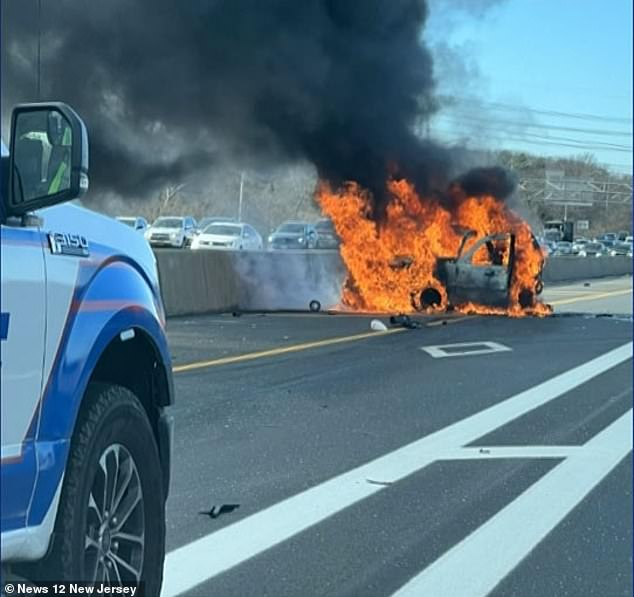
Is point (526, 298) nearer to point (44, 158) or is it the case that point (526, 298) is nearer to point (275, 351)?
point (275, 351)

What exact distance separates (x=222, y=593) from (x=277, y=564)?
512mm

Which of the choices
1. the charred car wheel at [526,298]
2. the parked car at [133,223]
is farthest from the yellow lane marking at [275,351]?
the parked car at [133,223]

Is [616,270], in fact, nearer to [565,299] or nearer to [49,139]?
[565,299]

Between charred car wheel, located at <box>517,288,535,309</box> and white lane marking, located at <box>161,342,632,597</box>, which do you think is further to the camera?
charred car wheel, located at <box>517,288,535,309</box>

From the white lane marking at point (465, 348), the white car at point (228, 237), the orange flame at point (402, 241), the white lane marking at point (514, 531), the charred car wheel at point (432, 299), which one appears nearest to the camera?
the white lane marking at point (514, 531)

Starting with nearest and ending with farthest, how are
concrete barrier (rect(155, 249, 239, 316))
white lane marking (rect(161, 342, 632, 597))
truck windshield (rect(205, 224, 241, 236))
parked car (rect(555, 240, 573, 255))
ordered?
white lane marking (rect(161, 342, 632, 597)), parked car (rect(555, 240, 573, 255)), concrete barrier (rect(155, 249, 239, 316)), truck windshield (rect(205, 224, 241, 236))

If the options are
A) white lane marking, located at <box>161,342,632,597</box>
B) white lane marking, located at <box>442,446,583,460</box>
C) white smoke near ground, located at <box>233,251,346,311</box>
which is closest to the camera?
white lane marking, located at <box>161,342,632,597</box>

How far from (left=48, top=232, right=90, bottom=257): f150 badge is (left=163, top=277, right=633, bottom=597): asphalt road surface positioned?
6.89 ft

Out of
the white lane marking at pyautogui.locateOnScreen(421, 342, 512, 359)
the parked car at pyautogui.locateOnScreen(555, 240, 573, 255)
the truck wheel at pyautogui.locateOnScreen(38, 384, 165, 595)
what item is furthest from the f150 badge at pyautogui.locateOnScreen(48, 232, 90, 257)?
the white lane marking at pyautogui.locateOnScreen(421, 342, 512, 359)

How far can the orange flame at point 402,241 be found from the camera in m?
20.0

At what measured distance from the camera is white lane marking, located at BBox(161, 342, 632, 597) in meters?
4.84

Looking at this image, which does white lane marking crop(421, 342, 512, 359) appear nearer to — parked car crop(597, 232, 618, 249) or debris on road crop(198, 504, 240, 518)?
parked car crop(597, 232, 618, 249)

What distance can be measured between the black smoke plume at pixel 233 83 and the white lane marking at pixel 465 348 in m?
4.21

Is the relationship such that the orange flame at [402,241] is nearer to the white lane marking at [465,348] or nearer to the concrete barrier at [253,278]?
the concrete barrier at [253,278]
